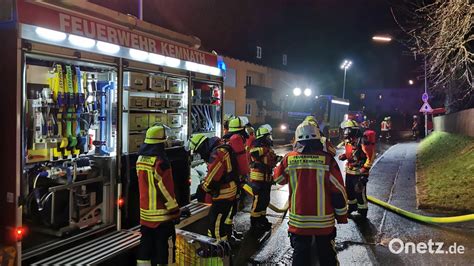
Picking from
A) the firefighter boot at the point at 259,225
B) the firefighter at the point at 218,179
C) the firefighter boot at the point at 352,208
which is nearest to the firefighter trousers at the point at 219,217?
the firefighter at the point at 218,179

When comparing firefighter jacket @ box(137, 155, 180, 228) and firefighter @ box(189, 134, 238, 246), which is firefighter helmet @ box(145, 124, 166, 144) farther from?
firefighter @ box(189, 134, 238, 246)

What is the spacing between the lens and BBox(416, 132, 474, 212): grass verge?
7.70 metres

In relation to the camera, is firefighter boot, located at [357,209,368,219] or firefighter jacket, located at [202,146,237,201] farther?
firefighter boot, located at [357,209,368,219]

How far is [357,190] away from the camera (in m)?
6.91

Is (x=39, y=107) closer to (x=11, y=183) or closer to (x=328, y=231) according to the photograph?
(x=11, y=183)

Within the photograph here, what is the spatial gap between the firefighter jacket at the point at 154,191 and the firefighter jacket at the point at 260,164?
2.61 m

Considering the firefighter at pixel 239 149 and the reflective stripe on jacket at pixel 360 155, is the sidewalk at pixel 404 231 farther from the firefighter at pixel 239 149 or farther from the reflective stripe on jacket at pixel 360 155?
the firefighter at pixel 239 149

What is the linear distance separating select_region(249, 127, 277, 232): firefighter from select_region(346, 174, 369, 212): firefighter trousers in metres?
1.64

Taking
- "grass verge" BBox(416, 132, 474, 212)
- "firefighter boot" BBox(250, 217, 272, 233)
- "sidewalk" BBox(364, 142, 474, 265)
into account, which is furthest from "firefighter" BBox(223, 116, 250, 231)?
"grass verge" BBox(416, 132, 474, 212)

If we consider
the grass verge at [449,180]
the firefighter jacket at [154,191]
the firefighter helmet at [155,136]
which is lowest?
the grass verge at [449,180]

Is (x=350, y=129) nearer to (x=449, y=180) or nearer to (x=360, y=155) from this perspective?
(x=360, y=155)

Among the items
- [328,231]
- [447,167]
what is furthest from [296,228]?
[447,167]

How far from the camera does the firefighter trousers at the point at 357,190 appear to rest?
6.97 meters

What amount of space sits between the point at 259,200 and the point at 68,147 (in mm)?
3208
